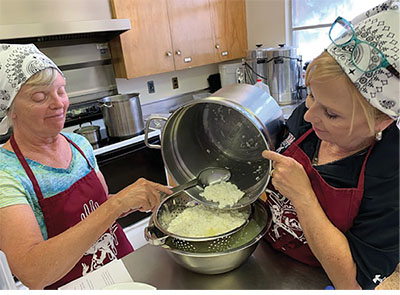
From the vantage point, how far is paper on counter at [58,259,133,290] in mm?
808

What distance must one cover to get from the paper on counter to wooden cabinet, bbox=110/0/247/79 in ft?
5.66

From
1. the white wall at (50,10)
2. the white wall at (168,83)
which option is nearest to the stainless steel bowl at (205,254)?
the white wall at (50,10)

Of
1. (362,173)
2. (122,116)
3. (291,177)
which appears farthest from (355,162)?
(122,116)

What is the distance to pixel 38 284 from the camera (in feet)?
2.70

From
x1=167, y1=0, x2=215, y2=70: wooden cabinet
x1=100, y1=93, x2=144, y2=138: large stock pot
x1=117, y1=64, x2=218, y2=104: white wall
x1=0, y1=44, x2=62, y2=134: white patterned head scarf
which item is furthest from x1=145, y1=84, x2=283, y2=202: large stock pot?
x1=117, y1=64, x2=218, y2=104: white wall

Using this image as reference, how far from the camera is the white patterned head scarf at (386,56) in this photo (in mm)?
575

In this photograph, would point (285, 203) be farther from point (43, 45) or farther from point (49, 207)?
point (43, 45)

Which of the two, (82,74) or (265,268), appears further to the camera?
(82,74)

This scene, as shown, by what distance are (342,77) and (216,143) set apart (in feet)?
1.47

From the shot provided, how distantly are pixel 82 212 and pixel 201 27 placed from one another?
206 centimetres

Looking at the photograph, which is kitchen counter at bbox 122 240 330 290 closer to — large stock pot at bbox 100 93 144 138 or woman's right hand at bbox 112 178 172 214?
woman's right hand at bbox 112 178 172 214

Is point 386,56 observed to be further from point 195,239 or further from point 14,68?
point 14,68
